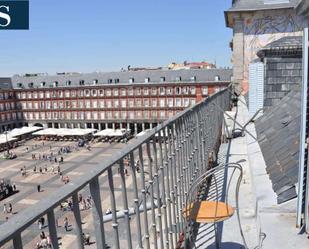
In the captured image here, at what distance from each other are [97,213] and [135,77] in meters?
60.2

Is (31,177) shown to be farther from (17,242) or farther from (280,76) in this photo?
(17,242)

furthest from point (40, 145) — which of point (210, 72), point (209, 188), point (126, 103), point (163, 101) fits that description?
point (209, 188)

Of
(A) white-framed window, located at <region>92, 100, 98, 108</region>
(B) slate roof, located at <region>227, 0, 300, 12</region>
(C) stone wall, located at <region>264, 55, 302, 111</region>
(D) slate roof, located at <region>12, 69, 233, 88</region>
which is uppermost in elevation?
(B) slate roof, located at <region>227, 0, 300, 12</region>

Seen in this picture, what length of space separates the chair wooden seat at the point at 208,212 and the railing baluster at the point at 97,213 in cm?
148

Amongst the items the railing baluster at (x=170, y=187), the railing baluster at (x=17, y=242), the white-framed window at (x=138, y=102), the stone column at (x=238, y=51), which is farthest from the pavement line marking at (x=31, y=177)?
the railing baluster at (x=17, y=242)

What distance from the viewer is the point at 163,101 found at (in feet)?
193

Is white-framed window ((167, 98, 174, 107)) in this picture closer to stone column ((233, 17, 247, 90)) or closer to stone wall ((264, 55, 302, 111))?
stone column ((233, 17, 247, 90))

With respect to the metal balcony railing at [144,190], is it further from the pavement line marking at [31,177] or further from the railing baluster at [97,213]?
the pavement line marking at [31,177]

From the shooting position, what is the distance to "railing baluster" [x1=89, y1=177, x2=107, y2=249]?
1649 mm

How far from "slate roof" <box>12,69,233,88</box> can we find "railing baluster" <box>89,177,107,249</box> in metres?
54.3

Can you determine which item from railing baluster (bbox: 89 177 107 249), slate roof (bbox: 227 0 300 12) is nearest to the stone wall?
railing baluster (bbox: 89 177 107 249)

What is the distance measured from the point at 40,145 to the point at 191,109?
5070cm

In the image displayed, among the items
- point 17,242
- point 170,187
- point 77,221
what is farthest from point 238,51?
point 17,242

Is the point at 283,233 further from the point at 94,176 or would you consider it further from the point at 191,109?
the point at 191,109
